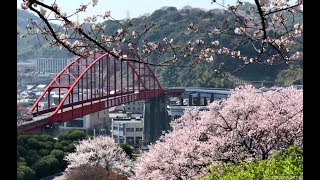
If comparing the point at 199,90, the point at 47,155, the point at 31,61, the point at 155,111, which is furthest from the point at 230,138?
the point at 31,61

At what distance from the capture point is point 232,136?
7469 mm

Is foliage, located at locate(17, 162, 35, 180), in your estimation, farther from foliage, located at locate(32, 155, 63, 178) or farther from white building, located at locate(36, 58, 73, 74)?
white building, located at locate(36, 58, 73, 74)

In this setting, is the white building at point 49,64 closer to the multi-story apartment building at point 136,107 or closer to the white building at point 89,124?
the multi-story apartment building at point 136,107

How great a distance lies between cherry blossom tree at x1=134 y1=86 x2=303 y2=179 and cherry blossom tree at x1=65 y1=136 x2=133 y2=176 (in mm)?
6606

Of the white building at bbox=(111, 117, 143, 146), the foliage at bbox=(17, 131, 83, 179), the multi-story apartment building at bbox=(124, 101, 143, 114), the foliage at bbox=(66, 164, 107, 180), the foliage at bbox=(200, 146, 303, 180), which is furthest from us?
the multi-story apartment building at bbox=(124, 101, 143, 114)

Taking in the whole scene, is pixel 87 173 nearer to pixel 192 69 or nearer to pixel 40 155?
pixel 40 155

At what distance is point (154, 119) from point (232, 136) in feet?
81.1

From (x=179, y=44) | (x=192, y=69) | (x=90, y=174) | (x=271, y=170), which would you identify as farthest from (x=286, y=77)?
(x=179, y=44)

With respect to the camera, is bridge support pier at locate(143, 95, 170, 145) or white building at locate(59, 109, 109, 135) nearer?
bridge support pier at locate(143, 95, 170, 145)

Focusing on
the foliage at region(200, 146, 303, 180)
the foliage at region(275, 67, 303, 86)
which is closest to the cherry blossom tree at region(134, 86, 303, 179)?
the foliage at region(200, 146, 303, 180)

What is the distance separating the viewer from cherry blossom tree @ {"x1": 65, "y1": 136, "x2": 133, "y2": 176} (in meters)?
15.3

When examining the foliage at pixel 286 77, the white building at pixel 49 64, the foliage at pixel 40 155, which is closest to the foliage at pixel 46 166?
the foliage at pixel 40 155
